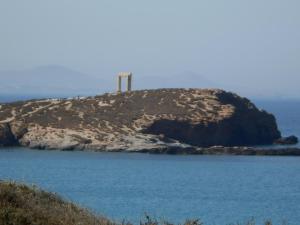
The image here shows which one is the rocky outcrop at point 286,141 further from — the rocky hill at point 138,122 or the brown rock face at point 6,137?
the brown rock face at point 6,137

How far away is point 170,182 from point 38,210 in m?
43.9

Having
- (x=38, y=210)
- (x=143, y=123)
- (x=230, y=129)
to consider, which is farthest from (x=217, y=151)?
(x=38, y=210)

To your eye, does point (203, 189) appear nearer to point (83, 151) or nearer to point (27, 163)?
point (27, 163)

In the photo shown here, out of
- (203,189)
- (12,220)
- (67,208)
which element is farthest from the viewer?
(203,189)

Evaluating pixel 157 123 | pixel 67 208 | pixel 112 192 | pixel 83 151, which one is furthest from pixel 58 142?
pixel 67 208

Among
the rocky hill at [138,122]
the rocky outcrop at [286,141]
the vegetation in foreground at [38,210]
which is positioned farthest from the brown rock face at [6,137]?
the vegetation in foreground at [38,210]

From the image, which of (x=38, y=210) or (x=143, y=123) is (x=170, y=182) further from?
(x=38, y=210)

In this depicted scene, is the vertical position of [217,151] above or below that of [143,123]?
below

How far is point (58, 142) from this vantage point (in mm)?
76312

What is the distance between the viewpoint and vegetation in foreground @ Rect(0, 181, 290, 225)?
33.1 ft

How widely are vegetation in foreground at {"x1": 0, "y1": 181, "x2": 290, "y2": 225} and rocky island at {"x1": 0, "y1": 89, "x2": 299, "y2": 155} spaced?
200 ft

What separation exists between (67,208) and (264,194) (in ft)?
125

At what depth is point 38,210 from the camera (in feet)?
35.6

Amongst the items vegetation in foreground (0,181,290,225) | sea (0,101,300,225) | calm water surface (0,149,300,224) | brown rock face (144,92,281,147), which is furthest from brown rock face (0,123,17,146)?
vegetation in foreground (0,181,290,225)
